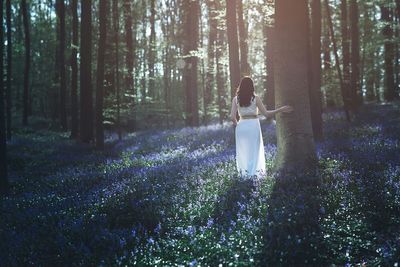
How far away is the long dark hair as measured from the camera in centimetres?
900

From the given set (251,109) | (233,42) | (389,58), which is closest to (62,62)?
(233,42)

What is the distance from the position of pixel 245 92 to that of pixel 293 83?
4.22 feet

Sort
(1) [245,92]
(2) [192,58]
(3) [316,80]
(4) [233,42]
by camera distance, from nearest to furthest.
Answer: (1) [245,92]
(3) [316,80]
(4) [233,42]
(2) [192,58]

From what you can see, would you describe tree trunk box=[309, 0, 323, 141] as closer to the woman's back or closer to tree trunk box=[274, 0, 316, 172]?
the woman's back

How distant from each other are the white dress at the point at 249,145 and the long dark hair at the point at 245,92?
0.38 ft

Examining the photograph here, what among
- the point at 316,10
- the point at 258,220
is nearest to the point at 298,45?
the point at 258,220

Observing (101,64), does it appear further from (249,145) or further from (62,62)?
(62,62)

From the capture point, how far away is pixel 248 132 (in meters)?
9.34

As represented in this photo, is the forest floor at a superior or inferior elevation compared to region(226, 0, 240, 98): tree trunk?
inferior

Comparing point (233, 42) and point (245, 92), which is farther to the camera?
point (233, 42)

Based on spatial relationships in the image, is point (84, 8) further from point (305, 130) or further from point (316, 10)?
point (305, 130)

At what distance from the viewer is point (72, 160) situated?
1641 centimetres

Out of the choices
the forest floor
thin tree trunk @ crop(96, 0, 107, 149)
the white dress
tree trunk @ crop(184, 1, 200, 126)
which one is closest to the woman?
the white dress

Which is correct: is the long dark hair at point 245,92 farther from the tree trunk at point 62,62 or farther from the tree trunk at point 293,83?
the tree trunk at point 62,62
